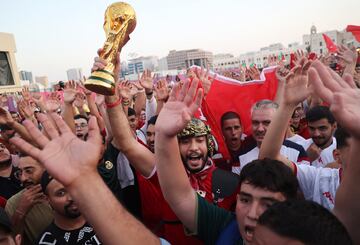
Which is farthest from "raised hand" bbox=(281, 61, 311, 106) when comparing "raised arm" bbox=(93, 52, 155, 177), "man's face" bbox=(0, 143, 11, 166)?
"man's face" bbox=(0, 143, 11, 166)

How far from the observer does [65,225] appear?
73.7 inches

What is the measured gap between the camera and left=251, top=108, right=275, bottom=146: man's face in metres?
2.77

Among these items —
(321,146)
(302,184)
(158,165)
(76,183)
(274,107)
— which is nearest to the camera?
(76,183)

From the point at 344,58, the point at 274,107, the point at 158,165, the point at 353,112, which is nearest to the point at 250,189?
the point at 158,165

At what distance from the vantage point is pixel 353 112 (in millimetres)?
1240

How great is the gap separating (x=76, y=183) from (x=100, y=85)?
0.93m

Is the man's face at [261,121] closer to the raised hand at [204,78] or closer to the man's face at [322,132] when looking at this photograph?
the man's face at [322,132]

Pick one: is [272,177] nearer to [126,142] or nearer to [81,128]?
[126,142]

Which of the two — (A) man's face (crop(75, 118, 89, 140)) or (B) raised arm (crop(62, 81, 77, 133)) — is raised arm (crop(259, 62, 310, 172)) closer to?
(B) raised arm (crop(62, 81, 77, 133))

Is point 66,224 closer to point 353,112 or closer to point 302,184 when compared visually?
point 302,184

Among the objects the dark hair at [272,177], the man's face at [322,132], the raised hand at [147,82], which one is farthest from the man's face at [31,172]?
the man's face at [322,132]

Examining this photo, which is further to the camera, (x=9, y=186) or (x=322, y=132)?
(x=322, y=132)

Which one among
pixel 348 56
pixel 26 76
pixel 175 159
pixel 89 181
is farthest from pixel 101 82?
pixel 26 76

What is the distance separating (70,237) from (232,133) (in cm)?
194
